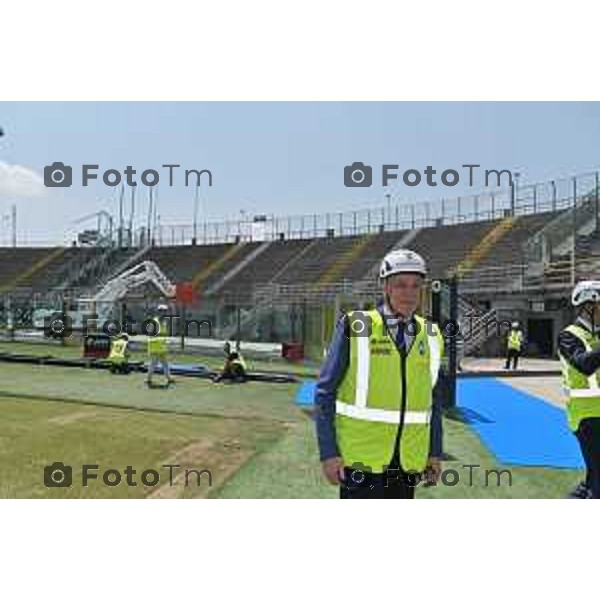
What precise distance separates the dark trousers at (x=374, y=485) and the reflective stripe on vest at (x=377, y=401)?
54 millimetres

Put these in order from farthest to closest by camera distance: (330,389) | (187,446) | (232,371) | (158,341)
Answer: (232,371) < (158,341) < (187,446) < (330,389)

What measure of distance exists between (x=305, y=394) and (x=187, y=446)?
696 cm

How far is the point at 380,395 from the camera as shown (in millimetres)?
3850

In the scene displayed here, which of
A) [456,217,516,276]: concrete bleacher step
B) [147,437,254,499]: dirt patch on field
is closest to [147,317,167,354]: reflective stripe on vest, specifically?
[147,437,254,499]: dirt patch on field

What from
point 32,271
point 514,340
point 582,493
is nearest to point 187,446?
point 582,493

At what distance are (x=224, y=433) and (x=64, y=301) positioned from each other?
108 ft

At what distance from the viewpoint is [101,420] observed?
33.1 feet

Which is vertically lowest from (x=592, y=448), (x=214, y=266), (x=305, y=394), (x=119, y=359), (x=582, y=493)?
(x=305, y=394)

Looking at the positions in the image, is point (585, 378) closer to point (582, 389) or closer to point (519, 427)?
point (582, 389)

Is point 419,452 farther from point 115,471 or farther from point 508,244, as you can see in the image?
point 508,244

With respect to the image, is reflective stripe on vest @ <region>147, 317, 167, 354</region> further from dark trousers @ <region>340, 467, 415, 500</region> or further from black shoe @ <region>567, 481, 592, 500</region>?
dark trousers @ <region>340, 467, 415, 500</region>

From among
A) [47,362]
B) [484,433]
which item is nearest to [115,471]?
[484,433]

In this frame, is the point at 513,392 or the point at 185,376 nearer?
the point at 513,392

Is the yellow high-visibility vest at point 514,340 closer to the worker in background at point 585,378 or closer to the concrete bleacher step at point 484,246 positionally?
the concrete bleacher step at point 484,246
